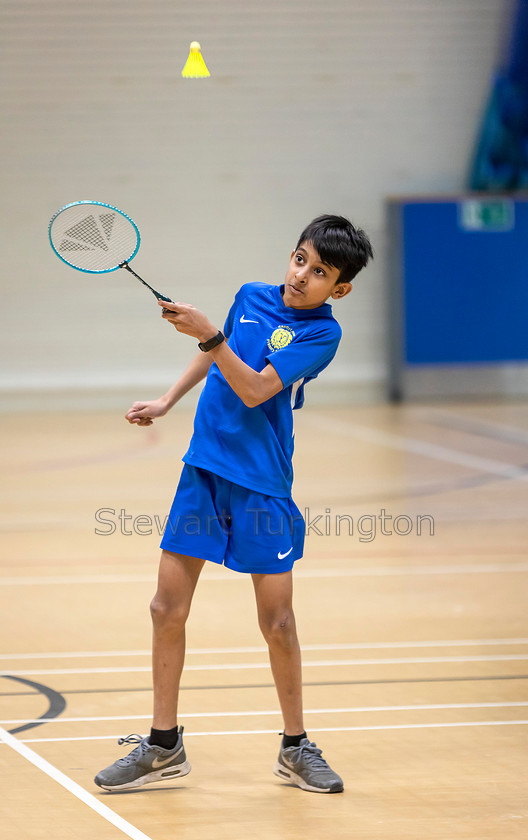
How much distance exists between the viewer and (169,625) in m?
2.92

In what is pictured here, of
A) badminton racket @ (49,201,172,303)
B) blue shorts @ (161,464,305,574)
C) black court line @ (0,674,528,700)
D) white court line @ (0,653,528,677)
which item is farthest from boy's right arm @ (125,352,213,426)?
white court line @ (0,653,528,677)

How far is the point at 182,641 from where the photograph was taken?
297cm

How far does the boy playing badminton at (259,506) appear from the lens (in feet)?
9.55

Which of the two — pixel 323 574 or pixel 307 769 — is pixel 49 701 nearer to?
pixel 307 769

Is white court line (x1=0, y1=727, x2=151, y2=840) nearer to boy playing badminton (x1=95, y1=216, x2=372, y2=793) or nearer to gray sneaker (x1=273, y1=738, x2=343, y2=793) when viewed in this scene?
boy playing badminton (x1=95, y1=216, x2=372, y2=793)

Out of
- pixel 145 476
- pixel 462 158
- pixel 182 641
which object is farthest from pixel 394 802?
pixel 462 158

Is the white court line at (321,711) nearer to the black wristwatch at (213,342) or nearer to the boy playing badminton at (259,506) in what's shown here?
the boy playing badminton at (259,506)

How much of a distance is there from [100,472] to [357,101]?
6.13 m

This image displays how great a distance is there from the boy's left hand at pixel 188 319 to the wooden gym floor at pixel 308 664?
125 cm

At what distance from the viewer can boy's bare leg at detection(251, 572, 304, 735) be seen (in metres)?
2.93

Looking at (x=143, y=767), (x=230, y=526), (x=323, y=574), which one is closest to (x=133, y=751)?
(x=143, y=767)

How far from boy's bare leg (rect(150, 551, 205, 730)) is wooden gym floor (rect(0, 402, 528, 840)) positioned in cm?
24

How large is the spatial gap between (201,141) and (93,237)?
361 inches

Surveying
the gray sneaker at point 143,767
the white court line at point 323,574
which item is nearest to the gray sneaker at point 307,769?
the gray sneaker at point 143,767
